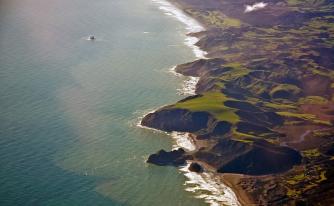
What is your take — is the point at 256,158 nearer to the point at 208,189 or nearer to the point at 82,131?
the point at 208,189

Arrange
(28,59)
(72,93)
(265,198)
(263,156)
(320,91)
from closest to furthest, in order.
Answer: (265,198)
(263,156)
(72,93)
(320,91)
(28,59)

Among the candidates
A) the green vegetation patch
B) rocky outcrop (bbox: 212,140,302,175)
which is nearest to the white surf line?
rocky outcrop (bbox: 212,140,302,175)

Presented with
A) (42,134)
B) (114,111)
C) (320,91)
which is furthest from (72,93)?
(320,91)

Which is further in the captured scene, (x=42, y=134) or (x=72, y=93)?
(x=72, y=93)

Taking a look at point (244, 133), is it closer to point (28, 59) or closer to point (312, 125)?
point (312, 125)

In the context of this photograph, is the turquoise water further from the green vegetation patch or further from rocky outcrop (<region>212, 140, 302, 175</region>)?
rocky outcrop (<region>212, 140, 302, 175</region>)

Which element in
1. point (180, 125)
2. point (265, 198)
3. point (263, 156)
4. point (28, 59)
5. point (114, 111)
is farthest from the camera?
point (28, 59)

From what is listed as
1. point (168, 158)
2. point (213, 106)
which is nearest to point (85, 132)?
point (168, 158)
